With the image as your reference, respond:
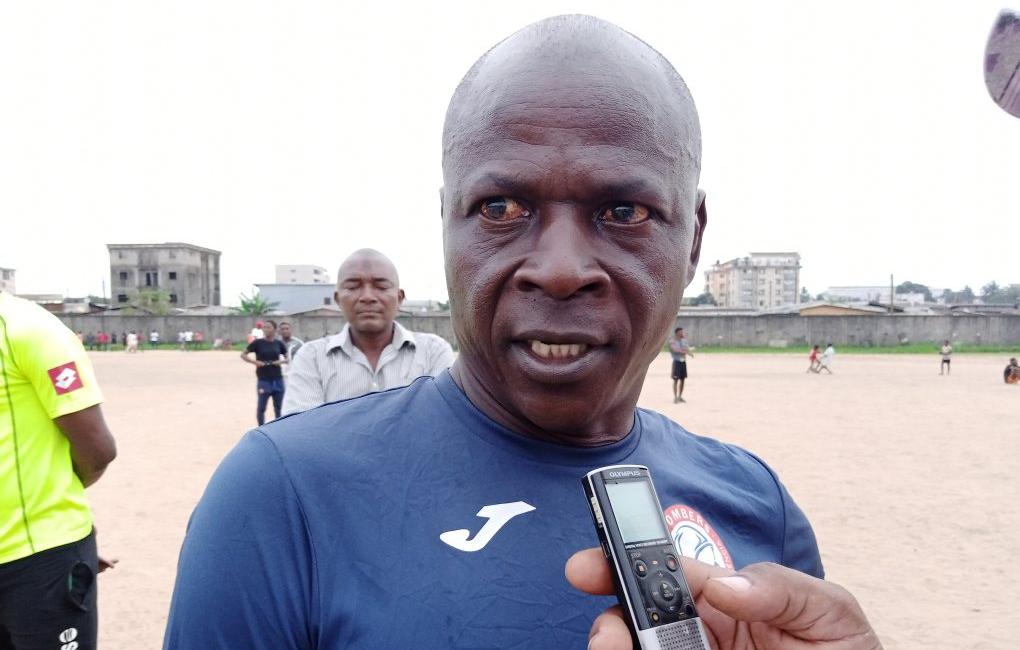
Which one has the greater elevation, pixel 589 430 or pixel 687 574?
pixel 589 430

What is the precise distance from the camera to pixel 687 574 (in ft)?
3.62

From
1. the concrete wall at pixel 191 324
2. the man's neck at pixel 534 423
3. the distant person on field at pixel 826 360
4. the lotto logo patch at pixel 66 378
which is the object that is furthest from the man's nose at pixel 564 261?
the concrete wall at pixel 191 324

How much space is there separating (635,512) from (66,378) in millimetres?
2346

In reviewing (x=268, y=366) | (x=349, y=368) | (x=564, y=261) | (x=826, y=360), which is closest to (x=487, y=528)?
(x=564, y=261)

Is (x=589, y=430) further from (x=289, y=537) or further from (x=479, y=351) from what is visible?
(x=289, y=537)

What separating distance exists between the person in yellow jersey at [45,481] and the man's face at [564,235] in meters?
2.01

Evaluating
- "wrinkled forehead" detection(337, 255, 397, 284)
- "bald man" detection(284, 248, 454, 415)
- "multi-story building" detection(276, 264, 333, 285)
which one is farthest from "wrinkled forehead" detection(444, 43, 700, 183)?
"multi-story building" detection(276, 264, 333, 285)

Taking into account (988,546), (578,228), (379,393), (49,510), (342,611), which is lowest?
(988,546)

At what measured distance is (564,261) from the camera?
1.20m

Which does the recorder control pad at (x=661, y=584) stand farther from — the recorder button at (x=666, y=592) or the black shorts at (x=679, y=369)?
the black shorts at (x=679, y=369)

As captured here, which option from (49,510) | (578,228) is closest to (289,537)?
(578,228)

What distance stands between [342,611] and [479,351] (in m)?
0.50

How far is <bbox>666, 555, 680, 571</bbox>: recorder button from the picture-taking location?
3.58 ft

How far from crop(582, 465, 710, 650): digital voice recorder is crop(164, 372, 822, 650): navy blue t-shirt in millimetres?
196
